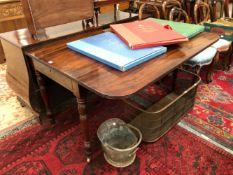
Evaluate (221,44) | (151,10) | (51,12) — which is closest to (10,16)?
(51,12)

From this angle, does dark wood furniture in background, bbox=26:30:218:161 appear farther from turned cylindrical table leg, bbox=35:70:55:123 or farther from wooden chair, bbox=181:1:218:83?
wooden chair, bbox=181:1:218:83

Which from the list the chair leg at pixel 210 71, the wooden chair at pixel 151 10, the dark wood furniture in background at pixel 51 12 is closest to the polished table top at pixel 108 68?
the dark wood furniture in background at pixel 51 12

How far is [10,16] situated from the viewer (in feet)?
8.07

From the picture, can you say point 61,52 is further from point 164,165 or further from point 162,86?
point 162,86

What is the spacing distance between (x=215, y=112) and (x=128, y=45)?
105 centimetres

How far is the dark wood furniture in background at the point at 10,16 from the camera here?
236 cm

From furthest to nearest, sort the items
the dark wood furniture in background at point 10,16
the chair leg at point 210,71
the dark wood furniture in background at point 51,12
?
the dark wood furniture in background at point 10,16 → the chair leg at point 210,71 → the dark wood furniture in background at point 51,12

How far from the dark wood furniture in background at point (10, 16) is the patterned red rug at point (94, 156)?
1484 millimetres

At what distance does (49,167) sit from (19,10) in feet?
6.53

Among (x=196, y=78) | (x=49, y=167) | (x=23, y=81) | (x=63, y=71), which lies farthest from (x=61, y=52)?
(x=196, y=78)

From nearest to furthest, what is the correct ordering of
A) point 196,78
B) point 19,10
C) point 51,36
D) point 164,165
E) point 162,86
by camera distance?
point 164,165 → point 51,36 → point 196,78 → point 162,86 → point 19,10

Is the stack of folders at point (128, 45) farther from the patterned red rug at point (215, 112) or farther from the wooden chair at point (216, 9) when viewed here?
the wooden chair at point (216, 9)

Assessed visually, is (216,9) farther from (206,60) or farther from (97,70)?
(97,70)

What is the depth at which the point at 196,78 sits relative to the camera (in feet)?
5.31
